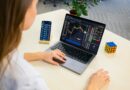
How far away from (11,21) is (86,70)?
68 cm

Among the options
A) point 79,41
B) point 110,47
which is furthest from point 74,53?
point 110,47

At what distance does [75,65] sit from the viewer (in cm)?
125

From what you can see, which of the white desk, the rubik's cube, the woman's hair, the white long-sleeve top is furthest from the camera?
the rubik's cube

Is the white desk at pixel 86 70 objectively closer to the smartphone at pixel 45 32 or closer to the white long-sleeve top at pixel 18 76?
the smartphone at pixel 45 32

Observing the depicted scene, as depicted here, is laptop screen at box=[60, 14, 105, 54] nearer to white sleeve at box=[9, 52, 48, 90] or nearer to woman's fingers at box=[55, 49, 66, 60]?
woman's fingers at box=[55, 49, 66, 60]

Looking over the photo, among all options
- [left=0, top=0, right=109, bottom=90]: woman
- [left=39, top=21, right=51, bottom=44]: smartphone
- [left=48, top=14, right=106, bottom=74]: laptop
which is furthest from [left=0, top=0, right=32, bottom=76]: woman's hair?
[left=39, top=21, right=51, bottom=44]: smartphone

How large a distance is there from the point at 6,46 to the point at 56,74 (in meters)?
0.53

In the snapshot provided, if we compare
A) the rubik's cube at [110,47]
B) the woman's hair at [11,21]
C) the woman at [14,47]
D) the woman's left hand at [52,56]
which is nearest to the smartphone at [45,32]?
the woman's left hand at [52,56]

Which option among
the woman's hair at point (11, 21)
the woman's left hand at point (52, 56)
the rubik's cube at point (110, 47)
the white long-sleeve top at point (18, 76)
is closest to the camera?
the woman's hair at point (11, 21)

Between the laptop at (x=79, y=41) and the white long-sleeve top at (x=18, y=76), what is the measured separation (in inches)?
17.4

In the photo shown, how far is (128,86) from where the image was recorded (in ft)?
3.76

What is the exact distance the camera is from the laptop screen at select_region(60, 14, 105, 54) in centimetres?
130

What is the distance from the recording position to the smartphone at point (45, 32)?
1408mm

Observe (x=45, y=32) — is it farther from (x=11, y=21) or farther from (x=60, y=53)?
(x=11, y=21)
